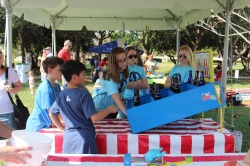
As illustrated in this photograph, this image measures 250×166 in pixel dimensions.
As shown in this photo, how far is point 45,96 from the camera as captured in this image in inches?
102

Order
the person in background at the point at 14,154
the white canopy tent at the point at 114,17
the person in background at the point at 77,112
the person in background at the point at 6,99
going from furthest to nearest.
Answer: the white canopy tent at the point at 114,17
the person in background at the point at 6,99
the person in background at the point at 77,112
the person in background at the point at 14,154

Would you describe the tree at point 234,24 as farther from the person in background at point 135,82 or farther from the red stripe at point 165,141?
the red stripe at point 165,141

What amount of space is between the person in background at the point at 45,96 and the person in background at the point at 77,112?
1.02ft

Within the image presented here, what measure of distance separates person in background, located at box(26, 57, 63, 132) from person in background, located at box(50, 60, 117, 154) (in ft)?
1.02

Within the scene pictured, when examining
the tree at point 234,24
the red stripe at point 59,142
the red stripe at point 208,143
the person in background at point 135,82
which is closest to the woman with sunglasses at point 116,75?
the person in background at point 135,82

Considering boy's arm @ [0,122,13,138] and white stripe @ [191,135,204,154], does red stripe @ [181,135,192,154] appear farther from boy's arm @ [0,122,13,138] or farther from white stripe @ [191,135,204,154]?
boy's arm @ [0,122,13,138]

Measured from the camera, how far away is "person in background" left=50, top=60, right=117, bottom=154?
2182 mm

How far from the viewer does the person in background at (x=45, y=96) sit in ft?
8.56

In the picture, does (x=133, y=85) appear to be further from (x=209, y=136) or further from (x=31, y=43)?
(x=31, y=43)

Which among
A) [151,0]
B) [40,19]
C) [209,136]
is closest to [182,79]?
[209,136]

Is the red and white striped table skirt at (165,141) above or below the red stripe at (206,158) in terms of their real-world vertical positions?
below

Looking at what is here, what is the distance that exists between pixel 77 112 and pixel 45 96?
50 centimetres

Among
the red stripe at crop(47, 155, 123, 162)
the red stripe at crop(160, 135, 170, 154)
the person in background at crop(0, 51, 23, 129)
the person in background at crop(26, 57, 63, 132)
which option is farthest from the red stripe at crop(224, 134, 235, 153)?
the person in background at crop(0, 51, 23, 129)

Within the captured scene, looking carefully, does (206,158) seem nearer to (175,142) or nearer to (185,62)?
(175,142)
